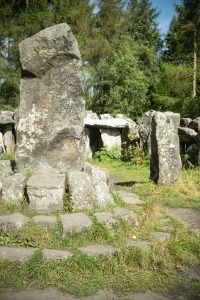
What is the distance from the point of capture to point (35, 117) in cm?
639

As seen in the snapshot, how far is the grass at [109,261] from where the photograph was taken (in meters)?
3.93

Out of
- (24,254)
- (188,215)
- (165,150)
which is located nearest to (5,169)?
(24,254)

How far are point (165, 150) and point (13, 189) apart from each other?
14.3ft

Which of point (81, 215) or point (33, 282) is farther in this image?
point (81, 215)

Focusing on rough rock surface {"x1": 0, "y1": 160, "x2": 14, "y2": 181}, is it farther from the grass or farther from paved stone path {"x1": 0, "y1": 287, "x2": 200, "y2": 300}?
paved stone path {"x1": 0, "y1": 287, "x2": 200, "y2": 300}

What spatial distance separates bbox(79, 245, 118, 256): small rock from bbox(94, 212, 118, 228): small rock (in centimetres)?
48

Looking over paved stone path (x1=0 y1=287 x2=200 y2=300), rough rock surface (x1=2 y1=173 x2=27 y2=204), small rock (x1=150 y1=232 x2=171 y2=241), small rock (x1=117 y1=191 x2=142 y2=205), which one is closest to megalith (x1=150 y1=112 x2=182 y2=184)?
small rock (x1=117 y1=191 x2=142 y2=205)

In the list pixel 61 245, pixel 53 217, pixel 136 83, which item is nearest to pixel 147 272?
pixel 61 245

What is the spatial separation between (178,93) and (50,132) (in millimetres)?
16862

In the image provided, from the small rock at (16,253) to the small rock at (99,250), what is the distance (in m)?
0.58

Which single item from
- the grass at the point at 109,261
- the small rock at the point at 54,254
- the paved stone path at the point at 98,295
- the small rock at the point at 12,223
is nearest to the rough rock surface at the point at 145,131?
the grass at the point at 109,261

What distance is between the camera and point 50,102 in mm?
6414

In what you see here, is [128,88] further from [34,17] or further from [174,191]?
[174,191]

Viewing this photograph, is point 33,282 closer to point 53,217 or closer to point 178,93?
point 53,217
